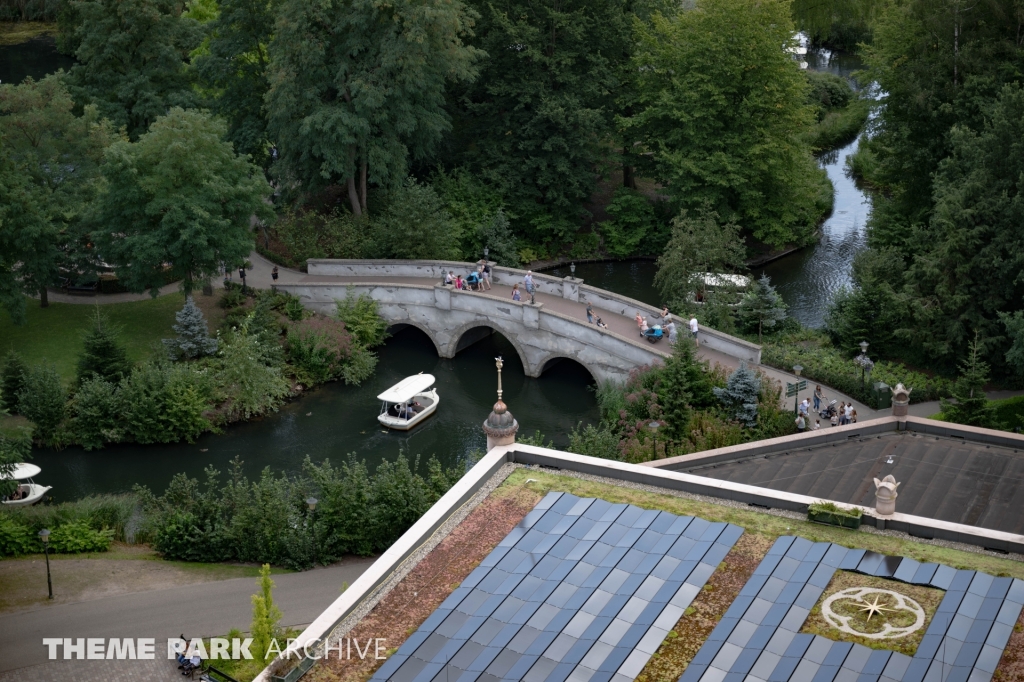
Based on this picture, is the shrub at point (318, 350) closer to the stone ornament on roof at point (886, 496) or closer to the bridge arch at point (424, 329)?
the bridge arch at point (424, 329)

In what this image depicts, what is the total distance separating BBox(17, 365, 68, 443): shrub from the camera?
180 ft

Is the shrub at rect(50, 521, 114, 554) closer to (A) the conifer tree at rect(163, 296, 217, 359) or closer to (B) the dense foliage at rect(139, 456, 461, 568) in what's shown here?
(B) the dense foliage at rect(139, 456, 461, 568)

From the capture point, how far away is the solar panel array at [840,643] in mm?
26578

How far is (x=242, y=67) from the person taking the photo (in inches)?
2906

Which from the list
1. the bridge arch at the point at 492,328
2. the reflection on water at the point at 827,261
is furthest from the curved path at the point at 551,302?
the reflection on water at the point at 827,261

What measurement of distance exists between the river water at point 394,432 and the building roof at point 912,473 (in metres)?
15.8

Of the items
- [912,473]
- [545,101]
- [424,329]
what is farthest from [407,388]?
[912,473]

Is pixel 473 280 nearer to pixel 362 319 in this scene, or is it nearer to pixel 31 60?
pixel 362 319

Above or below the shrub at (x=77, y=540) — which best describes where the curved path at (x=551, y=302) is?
above

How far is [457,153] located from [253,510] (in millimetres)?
37446

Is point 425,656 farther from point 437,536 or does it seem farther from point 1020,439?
point 1020,439

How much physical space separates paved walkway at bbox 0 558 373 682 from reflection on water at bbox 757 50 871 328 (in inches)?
1322

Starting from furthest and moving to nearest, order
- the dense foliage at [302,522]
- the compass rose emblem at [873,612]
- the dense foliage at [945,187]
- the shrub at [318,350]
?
the shrub at [318,350], the dense foliage at [945,187], the dense foliage at [302,522], the compass rose emblem at [873,612]

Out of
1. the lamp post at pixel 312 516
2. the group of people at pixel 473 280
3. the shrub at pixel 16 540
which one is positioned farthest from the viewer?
the group of people at pixel 473 280
